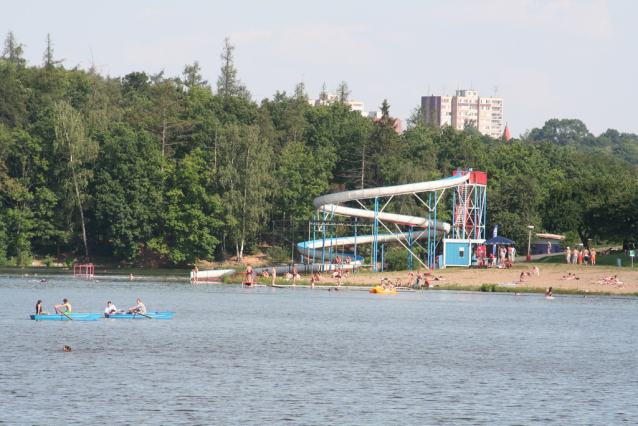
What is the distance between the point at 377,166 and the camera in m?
117

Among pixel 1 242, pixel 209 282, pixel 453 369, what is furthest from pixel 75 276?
pixel 453 369

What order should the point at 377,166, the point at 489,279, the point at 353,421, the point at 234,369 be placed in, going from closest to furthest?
the point at 353,421 < the point at 234,369 < the point at 489,279 < the point at 377,166

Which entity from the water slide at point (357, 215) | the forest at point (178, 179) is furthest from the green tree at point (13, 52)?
the water slide at point (357, 215)

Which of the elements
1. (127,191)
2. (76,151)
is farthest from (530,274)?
(76,151)

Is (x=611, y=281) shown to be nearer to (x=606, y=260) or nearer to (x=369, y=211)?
(x=606, y=260)

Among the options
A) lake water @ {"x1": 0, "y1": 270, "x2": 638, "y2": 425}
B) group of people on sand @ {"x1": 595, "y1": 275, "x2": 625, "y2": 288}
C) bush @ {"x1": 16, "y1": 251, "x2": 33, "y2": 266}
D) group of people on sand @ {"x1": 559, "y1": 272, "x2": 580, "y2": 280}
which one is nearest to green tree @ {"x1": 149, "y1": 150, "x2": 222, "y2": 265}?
bush @ {"x1": 16, "y1": 251, "x2": 33, "y2": 266}

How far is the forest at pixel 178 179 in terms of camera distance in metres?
98.6

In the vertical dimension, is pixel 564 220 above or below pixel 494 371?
above

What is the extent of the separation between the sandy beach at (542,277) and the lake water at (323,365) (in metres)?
5.93

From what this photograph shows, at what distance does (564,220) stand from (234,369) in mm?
61052

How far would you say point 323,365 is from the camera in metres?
33.0

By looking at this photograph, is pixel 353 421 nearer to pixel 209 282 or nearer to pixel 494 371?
pixel 494 371

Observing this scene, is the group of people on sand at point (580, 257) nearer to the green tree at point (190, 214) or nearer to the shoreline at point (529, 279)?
the shoreline at point (529, 279)

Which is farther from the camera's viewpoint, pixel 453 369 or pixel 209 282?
pixel 209 282
